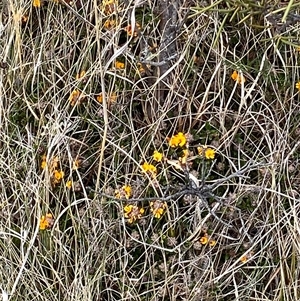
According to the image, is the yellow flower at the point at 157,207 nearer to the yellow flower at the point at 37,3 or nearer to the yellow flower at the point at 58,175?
the yellow flower at the point at 58,175

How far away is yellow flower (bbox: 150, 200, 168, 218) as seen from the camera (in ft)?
4.46

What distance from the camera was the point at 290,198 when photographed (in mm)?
1352

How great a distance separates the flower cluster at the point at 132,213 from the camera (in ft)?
4.46

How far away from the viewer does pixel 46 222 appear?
1395 mm

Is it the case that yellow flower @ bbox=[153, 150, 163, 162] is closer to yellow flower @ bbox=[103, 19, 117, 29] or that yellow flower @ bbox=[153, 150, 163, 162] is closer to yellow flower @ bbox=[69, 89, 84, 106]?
yellow flower @ bbox=[69, 89, 84, 106]

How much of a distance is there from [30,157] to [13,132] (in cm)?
9

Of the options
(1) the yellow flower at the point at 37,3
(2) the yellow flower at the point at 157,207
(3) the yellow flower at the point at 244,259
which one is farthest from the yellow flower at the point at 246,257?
(1) the yellow flower at the point at 37,3

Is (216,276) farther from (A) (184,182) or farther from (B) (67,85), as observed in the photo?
(B) (67,85)

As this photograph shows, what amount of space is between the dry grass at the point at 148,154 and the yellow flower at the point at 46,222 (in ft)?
0.06

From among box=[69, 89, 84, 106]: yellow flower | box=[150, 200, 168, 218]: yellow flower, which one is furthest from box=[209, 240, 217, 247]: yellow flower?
box=[69, 89, 84, 106]: yellow flower

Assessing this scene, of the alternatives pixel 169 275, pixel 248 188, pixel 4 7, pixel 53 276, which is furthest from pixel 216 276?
pixel 4 7

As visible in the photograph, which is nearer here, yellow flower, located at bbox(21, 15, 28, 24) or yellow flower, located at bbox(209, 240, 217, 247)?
yellow flower, located at bbox(209, 240, 217, 247)

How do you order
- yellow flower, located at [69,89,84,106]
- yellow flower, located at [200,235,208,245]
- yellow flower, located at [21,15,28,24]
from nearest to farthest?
yellow flower, located at [200,235,208,245] < yellow flower, located at [69,89,84,106] < yellow flower, located at [21,15,28,24]

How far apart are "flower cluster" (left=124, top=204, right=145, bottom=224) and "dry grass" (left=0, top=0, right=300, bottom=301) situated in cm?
2
